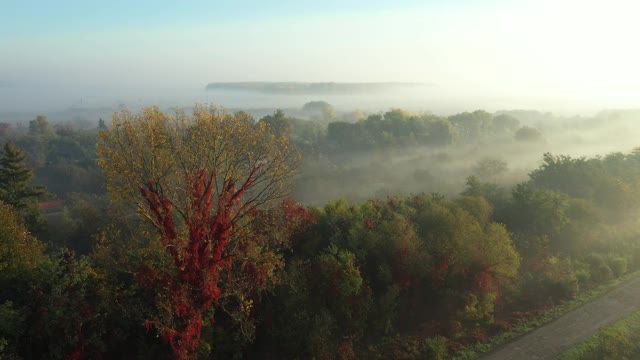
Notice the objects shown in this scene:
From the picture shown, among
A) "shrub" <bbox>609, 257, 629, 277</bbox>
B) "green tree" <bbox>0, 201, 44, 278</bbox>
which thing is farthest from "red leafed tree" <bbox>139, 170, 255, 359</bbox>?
"shrub" <bbox>609, 257, 629, 277</bbox>

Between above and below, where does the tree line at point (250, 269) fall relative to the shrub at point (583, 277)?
above

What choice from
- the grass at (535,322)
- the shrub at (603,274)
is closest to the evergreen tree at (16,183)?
the grass at (535,322)

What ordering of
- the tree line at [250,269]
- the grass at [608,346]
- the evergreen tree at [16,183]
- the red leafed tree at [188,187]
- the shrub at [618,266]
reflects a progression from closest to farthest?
the red leafed tree at [188,187] → the tree line at [250,269] → the grass at [608,346] → the shrub at [618,266] → the evergreen tree at [16,183]

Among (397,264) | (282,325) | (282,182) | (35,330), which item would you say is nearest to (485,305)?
(397,264)

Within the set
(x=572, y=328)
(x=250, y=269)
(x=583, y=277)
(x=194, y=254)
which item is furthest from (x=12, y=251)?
(x=583, y=277)

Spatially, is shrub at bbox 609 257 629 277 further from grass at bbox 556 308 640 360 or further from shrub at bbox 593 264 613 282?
grass at bbox 556 308 640 360

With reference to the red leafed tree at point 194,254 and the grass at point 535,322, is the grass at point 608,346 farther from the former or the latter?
the red leafed tree at point 194,254

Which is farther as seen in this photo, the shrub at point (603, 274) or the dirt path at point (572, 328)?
the shrub at point (603, 274)
